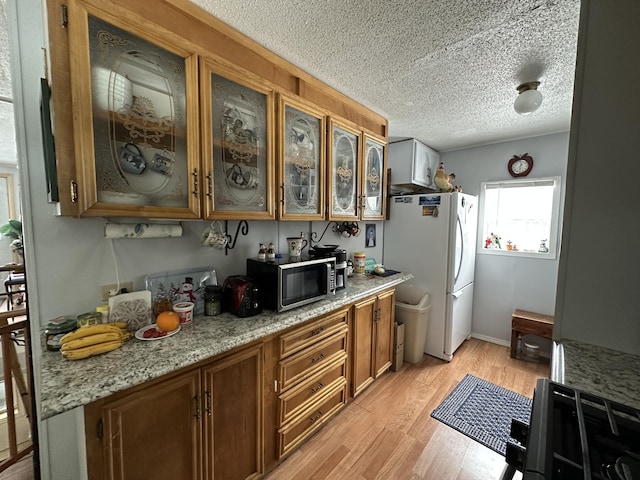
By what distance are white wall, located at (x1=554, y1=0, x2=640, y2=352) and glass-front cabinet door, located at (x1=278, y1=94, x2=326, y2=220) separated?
133 cm

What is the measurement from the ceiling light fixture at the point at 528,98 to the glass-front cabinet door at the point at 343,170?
44.7 inches

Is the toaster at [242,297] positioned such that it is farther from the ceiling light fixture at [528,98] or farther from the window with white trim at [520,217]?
the window with white trim at [520,217]

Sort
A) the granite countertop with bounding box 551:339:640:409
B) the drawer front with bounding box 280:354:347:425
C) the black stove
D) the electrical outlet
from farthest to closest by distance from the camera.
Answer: the drawer front with bounding box 280:354:347:425 → the electrical outlet → the granite countertop with bounding box 551:339:640:409 → the black stove

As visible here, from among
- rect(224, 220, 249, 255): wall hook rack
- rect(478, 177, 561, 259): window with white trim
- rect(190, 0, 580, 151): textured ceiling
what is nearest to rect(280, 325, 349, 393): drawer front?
rect(224, 220, 249, 255): wall hook rack

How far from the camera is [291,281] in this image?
1546 mm

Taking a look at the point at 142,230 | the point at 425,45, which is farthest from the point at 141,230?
the point at 425,45

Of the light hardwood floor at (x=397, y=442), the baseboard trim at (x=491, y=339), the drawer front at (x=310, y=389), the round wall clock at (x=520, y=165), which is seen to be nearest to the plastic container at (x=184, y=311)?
the drawer front at (x=310, y=389)

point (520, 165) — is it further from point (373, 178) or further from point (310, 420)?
point (310, 420)

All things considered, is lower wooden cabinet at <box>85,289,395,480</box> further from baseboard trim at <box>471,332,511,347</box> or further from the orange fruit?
baseboard trim at <box>471,332,511,347</box>

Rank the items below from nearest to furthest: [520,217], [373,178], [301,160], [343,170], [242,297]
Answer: [242,297], [301,160], [343,170], [373,178], [520,217]

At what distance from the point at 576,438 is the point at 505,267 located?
10.0ft

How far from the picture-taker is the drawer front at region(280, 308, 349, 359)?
1.47 meters

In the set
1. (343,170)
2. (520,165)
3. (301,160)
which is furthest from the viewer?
(520,165)

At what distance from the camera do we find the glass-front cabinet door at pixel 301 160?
5.31 feet
